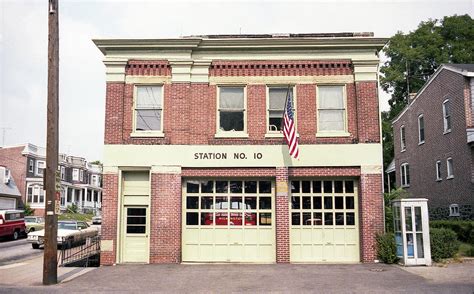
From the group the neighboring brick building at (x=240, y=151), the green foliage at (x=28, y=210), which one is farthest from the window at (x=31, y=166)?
the neighboring brick building at (x=240, y=151)

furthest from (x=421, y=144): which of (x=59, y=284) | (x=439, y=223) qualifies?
(x=59, y=284)

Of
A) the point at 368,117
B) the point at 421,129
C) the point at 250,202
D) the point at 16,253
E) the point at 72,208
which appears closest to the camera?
the point at 368,117

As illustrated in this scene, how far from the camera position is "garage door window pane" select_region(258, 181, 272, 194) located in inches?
671

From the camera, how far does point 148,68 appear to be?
17297 mm

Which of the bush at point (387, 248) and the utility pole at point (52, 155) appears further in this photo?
the bush at point (387, 248)

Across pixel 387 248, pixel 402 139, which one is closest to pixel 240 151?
pixel 387 248

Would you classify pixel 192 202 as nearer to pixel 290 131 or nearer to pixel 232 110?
Answer: pixel 232 110

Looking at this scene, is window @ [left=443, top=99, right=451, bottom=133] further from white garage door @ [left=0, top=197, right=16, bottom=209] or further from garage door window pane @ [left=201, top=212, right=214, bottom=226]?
white garage door @ [left=0, top=197, right=16, bottom=209]

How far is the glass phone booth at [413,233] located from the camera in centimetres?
1539

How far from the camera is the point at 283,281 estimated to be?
41.8 feet

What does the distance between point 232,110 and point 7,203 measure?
124 ft

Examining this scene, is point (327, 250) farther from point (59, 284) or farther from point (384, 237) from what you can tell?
point (59, 284)

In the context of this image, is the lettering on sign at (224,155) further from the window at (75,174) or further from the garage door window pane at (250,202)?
the window at (75,174)

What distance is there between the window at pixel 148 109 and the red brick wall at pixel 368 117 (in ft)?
23.5
